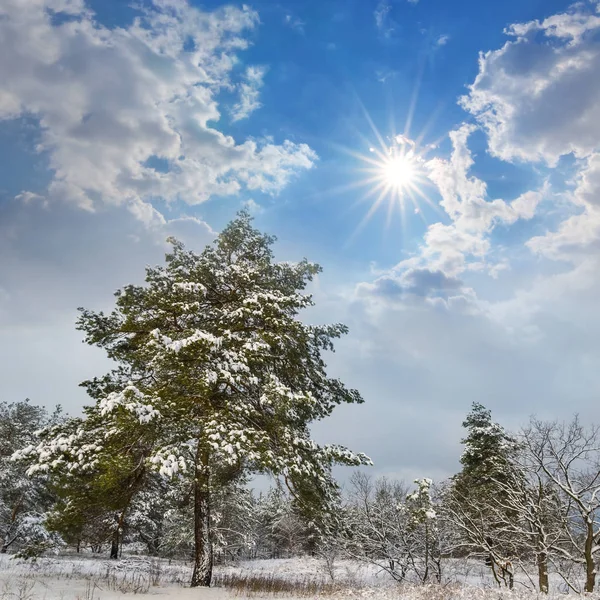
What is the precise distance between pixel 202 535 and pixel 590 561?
9732mm

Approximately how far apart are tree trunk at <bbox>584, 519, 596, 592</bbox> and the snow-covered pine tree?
5.74 meters

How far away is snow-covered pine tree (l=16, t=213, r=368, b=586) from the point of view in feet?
31.8

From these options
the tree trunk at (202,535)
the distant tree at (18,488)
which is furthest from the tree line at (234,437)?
the distant tree at (18,488)

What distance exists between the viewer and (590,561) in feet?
31.7

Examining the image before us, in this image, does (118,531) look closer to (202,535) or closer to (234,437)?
(202,535)

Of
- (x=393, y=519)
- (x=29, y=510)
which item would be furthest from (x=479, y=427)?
(x=29, y=510)

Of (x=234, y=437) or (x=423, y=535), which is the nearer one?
(x=234, y=437)

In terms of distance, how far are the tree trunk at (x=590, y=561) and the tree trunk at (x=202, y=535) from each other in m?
9.21

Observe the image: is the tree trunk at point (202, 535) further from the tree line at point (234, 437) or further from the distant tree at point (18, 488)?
the distant tree at point (18, 488)

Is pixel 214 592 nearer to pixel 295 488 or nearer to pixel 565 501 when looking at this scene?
pixel 295 488

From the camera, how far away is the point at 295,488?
11.1m

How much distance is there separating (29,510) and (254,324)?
28.6 metres

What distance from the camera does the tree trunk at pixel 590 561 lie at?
9.49 metres

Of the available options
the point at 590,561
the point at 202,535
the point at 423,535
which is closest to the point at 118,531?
the point at 202,535
